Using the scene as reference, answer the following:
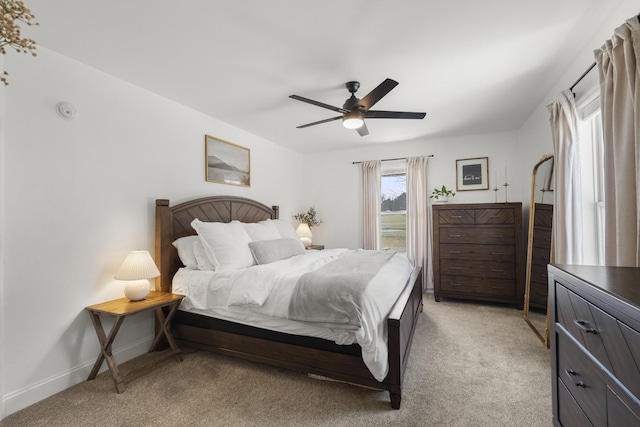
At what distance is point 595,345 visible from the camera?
37.8 inches

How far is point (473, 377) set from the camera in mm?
2174

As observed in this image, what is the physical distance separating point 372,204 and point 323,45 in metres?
3.27

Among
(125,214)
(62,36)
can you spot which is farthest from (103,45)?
(125,214)

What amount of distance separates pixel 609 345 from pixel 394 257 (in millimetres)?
2253

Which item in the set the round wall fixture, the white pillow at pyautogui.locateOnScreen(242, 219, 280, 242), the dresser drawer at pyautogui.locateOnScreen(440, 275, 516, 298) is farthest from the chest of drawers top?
the round wall fixture

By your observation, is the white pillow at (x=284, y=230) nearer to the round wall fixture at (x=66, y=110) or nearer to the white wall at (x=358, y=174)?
the white wall at (x=358, y=174)

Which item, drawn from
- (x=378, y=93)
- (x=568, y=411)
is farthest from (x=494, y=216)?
(x=568, y=411)

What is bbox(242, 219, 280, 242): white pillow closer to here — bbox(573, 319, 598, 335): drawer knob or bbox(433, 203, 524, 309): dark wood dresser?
bbox(433, 203, 524, 309): dark wood dresser

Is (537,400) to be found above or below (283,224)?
below

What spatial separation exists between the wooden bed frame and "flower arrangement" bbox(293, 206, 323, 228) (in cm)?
199

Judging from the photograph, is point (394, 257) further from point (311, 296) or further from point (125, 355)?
point (125, 355)

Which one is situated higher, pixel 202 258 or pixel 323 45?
pixel 323 45

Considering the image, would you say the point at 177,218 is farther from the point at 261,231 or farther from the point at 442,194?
the point at 442,194

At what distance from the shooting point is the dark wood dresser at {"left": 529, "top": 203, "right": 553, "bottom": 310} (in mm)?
3054
